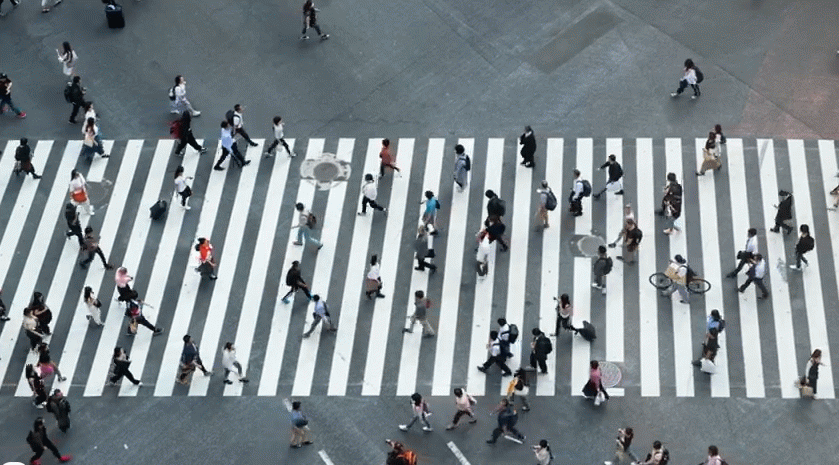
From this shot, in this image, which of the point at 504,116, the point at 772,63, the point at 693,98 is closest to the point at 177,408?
the point at 504,116

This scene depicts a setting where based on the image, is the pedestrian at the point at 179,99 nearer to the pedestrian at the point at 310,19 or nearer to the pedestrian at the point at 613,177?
the pedestrian at the point at 310,19

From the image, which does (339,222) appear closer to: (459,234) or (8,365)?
(459,234)

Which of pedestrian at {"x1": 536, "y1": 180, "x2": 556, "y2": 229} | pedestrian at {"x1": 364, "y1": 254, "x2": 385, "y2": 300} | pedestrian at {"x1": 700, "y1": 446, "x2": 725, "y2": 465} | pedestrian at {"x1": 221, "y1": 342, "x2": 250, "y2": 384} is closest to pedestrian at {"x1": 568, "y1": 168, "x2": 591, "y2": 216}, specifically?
pedestrian at {"x1": 536, "y1": 180, "x2": 556, "y2": 229}

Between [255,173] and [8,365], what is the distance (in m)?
9.00

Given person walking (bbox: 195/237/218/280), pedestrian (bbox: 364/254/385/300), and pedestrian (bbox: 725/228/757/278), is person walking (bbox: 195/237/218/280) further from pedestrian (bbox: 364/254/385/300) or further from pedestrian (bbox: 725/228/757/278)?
pedestrian (bbox: 725/228/757/278)

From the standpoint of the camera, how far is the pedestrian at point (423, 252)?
39.9 metres

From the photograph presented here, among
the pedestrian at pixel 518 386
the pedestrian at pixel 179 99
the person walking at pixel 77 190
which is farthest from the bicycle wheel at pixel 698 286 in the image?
the person walking at pixel 77 190

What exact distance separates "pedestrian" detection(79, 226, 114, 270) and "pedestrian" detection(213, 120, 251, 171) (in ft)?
14.1

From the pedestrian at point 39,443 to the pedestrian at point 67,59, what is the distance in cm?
1361

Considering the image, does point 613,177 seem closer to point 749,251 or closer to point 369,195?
point 749,251

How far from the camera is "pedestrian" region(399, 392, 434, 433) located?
35812 millimetres

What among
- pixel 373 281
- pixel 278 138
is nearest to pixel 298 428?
pixel 373 281

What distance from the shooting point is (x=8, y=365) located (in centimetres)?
3903

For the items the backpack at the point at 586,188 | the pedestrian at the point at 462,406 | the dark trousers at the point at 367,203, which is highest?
the backpack at the point at 586,188
